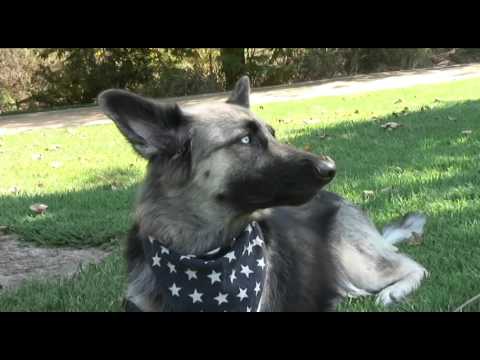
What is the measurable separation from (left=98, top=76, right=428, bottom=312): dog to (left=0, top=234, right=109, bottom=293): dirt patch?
128cm

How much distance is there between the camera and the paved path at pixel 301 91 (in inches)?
555

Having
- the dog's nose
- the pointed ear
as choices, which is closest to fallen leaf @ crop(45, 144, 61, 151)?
the pointed ear

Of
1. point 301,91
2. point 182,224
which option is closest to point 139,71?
point 301,91

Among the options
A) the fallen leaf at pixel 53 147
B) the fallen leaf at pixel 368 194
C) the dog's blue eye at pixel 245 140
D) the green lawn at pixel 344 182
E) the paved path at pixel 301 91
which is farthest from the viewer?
the paved path at pixel 301 91

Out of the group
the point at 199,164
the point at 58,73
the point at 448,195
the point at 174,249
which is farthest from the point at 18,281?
the point at 58,73

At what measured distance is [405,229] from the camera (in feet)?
15.4

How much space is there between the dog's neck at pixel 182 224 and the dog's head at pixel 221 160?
0.24ft

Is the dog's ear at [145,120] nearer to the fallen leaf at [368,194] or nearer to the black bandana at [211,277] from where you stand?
the black bandana at [211,277]

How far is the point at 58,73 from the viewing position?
18.9 m

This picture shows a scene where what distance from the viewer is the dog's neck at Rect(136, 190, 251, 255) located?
3.49m

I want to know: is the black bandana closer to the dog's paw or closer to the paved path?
the dog's paw

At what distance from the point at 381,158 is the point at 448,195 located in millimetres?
1823

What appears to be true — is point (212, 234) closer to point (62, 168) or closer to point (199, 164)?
point (199, 164)

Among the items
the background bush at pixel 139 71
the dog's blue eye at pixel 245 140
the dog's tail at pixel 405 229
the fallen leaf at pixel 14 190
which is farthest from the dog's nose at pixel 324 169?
the background bush at pixel 139 71
